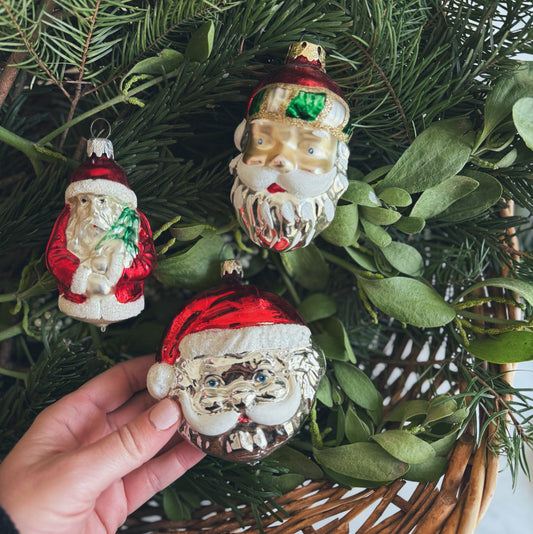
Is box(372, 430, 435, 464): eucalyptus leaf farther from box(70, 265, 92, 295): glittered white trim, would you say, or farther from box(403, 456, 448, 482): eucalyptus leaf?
box(70, 265, 92, 295): glittered white trim

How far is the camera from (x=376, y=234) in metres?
0.55

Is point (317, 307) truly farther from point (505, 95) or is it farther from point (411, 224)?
point (505, 95)

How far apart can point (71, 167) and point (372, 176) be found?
32 cm

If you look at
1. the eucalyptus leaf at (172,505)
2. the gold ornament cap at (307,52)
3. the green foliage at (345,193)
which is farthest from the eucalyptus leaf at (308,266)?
the eucalyptus leaf at (172,505)

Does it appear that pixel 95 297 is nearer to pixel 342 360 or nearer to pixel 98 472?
pixel 98 472

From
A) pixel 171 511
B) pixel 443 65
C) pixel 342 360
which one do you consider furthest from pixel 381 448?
pixel 443 65

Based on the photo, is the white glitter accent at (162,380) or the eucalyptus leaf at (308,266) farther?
the eucalyptus leaf at (308,266)

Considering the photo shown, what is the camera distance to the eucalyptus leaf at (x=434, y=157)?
54 centimetres

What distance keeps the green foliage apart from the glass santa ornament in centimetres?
6

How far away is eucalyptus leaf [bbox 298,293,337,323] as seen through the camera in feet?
2.06

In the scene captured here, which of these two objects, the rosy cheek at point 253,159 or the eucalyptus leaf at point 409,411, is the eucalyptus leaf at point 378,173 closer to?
the rosy cheek at point 253,159

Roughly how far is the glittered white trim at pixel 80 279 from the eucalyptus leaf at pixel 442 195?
33cm

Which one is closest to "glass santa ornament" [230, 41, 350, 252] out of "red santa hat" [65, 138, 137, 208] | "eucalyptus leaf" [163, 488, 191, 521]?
"red santa hat" [65, 138, 137, 208]

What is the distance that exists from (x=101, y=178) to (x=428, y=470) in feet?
1.52
